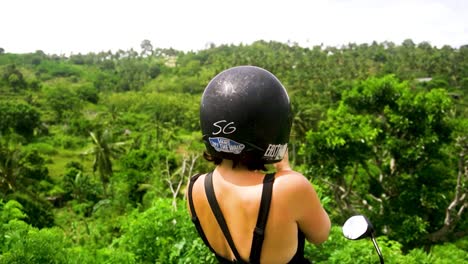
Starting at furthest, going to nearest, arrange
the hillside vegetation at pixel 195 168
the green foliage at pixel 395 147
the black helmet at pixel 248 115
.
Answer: the green foliage at pixel 395 147 → the hillside vegetation at pixel 195 168 → the black helmet at pixel 248 115

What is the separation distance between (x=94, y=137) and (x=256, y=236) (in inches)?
1283

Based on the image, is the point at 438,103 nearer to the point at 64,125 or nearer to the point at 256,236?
the point at 256,236

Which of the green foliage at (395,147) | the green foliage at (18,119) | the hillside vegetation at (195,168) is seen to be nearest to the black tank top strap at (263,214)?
the hillside vegetation at (195,168)

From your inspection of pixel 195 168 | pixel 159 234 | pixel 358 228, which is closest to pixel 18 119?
pixel 195 168

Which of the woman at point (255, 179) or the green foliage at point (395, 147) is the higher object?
the woman at point (255, 179)

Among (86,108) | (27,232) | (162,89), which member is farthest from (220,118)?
(162,89)

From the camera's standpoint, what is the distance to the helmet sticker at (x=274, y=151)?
2.05 metres

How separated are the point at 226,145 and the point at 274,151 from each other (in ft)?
0.80

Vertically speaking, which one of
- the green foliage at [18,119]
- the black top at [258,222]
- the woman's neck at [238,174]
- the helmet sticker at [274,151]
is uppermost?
the helmet sticker at [274,151]

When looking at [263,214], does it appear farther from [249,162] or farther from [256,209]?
[249,162]

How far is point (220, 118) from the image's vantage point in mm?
2041

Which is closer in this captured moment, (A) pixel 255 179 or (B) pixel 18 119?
(A) pixel 255 179

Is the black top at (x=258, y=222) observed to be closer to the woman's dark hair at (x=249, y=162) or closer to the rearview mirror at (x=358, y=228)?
the woman's dark hair at (x=249, y=162)

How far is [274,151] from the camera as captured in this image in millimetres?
2066
